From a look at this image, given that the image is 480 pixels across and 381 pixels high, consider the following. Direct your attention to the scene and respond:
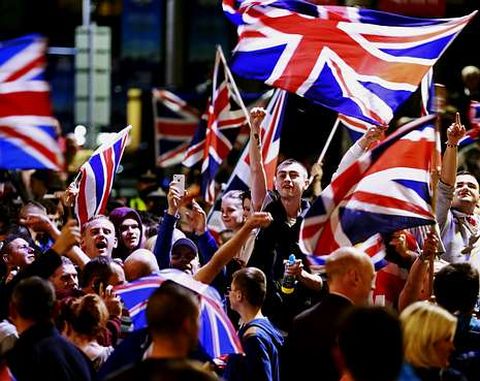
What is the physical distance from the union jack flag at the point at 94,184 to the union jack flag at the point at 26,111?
128 cm

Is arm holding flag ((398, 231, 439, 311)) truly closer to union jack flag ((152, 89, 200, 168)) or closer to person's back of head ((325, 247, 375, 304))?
person's back of head ((325, 247, 375, 304))

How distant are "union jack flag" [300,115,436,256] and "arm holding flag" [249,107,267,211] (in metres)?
2.12

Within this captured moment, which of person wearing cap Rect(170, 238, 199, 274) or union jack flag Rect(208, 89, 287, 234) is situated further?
union jack flag Rect(208, 89, 287, 234)

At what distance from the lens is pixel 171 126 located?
76.9 feet

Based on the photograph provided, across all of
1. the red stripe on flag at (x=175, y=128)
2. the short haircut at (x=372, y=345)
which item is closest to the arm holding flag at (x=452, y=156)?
the short haircut at (x=372, y=345)

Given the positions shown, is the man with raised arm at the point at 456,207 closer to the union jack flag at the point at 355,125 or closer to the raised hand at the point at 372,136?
the raised hand at the point at 372,136

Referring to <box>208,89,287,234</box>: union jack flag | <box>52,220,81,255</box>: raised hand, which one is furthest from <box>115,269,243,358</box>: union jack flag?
<box>208,89,287,234</box>: union jack flag

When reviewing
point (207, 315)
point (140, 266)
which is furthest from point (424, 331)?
point (140, 266)

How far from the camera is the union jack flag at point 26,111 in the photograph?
11.9 meters

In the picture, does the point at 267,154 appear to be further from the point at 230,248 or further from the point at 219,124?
the point at 230,248

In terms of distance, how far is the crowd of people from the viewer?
7.96 meters

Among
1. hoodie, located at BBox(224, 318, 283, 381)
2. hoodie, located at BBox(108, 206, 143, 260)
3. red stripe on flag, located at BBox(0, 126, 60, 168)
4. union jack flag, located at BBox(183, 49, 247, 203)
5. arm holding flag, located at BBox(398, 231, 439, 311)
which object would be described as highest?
red stripe on flag, located at BBox(0, 126, 60, 168)

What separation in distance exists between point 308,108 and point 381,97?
1316 centimetres

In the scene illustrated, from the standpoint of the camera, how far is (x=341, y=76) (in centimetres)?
1280
